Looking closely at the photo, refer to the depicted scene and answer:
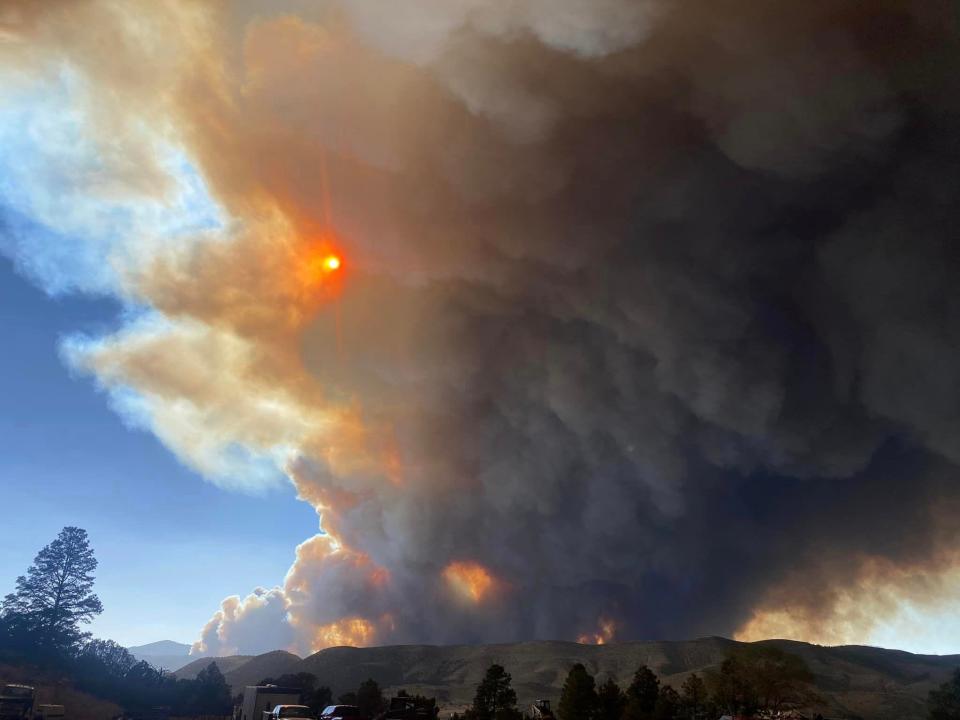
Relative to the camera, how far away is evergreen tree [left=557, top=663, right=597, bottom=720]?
273ft

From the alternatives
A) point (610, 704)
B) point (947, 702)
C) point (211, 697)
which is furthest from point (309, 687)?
point (947, 702)

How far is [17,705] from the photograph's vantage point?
58.3 m

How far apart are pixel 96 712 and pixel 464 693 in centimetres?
12608

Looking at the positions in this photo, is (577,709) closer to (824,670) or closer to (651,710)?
(651,710)

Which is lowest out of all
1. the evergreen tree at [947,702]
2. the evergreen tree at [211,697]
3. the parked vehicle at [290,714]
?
the evergreen tree at [211,697]

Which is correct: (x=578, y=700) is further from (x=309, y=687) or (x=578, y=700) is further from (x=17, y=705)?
(x=309, y=687)

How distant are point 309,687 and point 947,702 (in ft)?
346

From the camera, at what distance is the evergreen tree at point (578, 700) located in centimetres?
8306

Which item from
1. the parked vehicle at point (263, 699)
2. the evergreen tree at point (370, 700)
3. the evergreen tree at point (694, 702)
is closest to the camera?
the parked vehicle at point (263, 699)

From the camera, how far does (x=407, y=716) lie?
45.2m

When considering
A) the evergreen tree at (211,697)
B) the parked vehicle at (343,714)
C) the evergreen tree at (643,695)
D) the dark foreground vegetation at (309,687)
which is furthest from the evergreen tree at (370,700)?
the parked vehicle at (343,714)

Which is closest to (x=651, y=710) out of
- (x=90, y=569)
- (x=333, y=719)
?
(x=333, y=719)

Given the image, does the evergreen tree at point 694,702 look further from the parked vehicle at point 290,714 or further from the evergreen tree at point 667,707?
the parked vehicle at point 290,714

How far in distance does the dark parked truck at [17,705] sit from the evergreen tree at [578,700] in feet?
184
